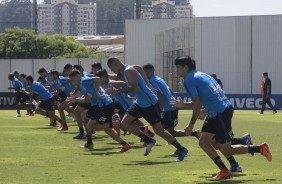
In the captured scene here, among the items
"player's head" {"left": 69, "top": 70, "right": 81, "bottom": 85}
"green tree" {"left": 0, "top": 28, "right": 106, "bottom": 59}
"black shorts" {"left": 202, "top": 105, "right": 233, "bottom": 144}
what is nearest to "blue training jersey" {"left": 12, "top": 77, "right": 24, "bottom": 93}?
"player's head" {"left": 69, "top": 70, "right": 81, "bottom": 85}

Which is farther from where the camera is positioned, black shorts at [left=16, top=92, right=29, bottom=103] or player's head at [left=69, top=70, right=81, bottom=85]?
black shorts at [left=16, top=92, right=29, bottom=103]

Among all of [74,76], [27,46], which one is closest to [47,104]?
[74,76]

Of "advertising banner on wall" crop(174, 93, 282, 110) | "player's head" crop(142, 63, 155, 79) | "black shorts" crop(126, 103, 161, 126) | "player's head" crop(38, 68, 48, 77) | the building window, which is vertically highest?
"player's head" crop(142, 63, 155, 79)

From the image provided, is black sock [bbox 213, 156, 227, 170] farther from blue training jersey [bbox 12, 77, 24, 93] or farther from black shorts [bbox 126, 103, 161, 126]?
blue training jersey [bbox 12, 77, 24, 93]

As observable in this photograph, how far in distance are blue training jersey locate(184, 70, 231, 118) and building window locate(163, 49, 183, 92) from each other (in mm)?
48027

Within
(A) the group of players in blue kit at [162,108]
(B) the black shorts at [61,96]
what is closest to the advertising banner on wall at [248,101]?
(B) the black shorts at [61,96]

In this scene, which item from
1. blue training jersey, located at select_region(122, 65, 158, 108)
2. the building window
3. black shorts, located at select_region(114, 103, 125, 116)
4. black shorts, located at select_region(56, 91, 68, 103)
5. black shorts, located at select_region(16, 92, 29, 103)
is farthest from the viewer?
the building window

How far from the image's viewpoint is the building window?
208 feet

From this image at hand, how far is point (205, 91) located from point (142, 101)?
3833 millimetres

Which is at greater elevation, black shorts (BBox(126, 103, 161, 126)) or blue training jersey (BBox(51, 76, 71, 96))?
black shorts (BBox(126, 103, 161, 126))

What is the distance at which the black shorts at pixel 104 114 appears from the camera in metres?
19.9

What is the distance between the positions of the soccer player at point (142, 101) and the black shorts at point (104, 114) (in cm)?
238

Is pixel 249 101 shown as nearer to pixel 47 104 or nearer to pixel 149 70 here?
pixel 47 104

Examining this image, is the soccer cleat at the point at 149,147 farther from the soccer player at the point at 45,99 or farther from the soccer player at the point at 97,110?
the soccer player at the point at 45,99
